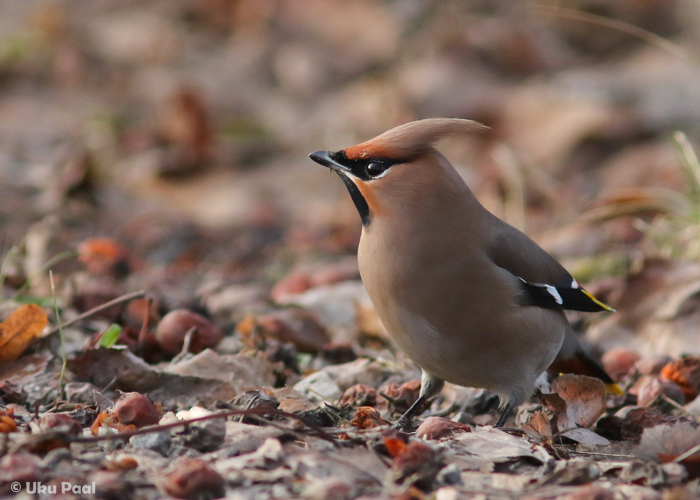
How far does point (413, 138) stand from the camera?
11.1ft

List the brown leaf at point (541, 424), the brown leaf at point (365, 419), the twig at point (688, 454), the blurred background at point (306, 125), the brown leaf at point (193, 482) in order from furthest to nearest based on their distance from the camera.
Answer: the blurred background at point (306, 125) < the brown leaf at point (541, 424) < the brown leaf at point (365, 419) < the twig at point (688, 454) < the brown leaf at point (193, 482)

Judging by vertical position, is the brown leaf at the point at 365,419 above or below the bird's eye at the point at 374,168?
Result: below

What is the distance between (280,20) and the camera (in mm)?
11117

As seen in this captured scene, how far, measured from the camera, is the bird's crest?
3.36 metres

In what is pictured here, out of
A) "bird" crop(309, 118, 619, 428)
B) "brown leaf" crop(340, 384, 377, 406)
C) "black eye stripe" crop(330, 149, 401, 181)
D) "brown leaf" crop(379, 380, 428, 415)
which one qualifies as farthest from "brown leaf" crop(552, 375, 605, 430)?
"black eye stripe" crop(330, 149, 401, 181)

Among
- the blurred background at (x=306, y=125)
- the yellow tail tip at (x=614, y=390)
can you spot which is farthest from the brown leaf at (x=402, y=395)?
the blurred background at (x=306, y=125)

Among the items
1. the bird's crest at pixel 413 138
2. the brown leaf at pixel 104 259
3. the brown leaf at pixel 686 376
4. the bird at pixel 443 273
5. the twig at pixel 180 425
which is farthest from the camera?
the brown leaf at pixel 104 259

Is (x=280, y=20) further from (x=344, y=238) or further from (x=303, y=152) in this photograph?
(x=344, y=238)

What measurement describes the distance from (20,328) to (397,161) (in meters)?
1.57

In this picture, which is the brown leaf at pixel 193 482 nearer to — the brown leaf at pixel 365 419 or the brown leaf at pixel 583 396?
the brown leaf at pixel 365 419

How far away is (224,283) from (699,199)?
2833 millimetres

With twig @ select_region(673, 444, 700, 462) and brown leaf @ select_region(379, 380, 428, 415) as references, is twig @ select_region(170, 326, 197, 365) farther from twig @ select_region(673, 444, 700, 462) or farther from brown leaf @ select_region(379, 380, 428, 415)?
twig @ select_region(673, 444, 700, 462)

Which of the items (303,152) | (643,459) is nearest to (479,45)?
(303,152)

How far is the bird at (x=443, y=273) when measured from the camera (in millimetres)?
3236
